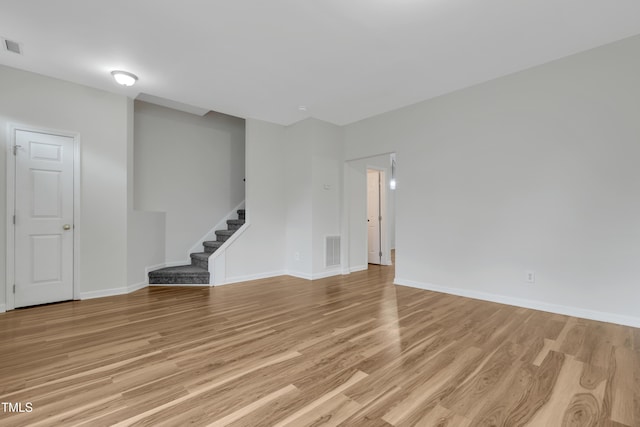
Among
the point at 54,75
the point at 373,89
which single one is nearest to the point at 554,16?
the point at 373,89

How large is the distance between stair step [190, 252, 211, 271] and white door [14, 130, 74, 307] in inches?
67.4

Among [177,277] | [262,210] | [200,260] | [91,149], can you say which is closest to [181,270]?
[177,277]

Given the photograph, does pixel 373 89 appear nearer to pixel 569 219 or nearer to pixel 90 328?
pixel 569 219

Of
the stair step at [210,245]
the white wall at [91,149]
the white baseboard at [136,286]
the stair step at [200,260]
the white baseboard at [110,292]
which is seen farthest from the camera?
the stair step at [210,245]

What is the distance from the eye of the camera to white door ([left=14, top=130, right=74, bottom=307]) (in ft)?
11.2

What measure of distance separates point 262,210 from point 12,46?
3508 millimetres

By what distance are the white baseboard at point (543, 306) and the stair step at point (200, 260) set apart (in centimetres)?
341

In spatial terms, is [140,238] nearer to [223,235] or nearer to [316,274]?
[223,235]

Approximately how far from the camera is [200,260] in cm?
501

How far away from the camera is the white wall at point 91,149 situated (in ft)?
11.0

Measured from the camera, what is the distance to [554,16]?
8.25 feet

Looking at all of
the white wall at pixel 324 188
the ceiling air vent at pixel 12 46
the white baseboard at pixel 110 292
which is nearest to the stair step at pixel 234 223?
the white wall at pixel 324 188

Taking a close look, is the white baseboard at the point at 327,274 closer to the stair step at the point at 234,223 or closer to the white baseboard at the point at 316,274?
the white baseboard at the point at 316,274

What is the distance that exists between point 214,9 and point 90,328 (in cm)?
317
